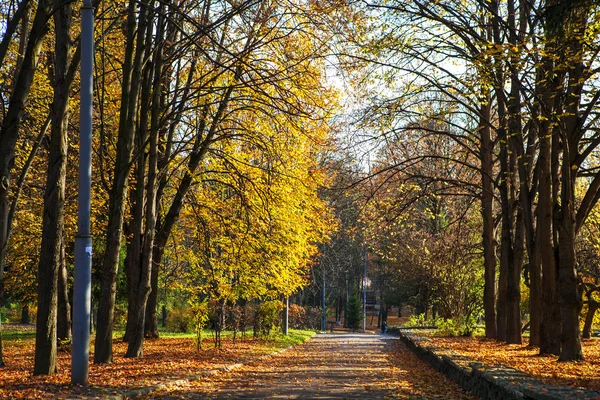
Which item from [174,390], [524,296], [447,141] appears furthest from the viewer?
[447,141]

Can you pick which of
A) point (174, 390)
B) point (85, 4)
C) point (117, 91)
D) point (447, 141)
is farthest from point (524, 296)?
point (85, 4)

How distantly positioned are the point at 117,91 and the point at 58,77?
36.0 feet

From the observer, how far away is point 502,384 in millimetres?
9828

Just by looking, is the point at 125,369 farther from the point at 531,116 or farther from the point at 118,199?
the point at 531,116

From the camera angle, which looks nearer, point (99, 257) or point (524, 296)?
point (99, 257)

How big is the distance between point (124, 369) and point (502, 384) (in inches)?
306

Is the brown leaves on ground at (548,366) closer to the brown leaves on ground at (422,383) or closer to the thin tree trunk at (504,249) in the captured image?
the brown leaves on ground at (422,383)

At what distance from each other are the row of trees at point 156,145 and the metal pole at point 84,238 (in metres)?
1.22

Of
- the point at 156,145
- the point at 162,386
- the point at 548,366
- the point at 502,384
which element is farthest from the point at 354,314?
the point at 502,384

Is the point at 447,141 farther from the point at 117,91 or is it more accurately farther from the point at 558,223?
the point at 558,223

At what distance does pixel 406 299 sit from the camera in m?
61.9

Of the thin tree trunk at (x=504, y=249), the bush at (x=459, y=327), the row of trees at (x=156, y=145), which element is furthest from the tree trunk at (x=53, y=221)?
the bush at (x=459, y=327)

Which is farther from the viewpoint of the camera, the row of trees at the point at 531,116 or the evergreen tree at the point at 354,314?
the evergreen tree at the point at 354,314

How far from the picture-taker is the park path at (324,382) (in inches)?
469
